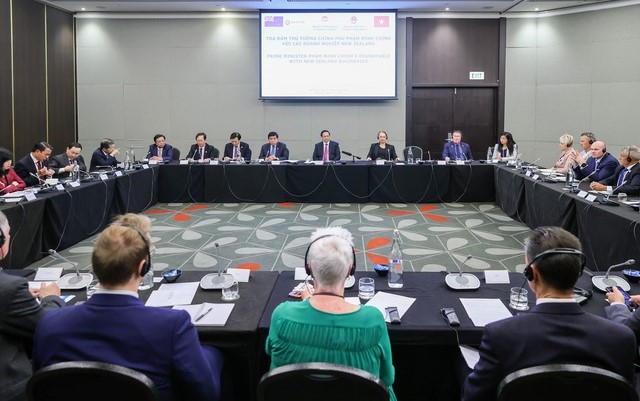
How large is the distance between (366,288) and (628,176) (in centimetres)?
468

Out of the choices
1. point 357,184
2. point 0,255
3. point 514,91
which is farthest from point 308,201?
point 0,255

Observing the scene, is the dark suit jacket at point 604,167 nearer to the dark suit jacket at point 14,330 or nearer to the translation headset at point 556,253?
the translation headset at point 556,253

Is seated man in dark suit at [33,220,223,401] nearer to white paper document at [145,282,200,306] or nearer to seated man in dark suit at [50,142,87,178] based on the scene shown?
white paper document at [145,282,200,306]

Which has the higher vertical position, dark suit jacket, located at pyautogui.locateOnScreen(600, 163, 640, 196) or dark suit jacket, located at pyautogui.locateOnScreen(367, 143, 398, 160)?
dark suit jacket, located at pyautogui.locateOnScreen(367, 143, 398, 160)

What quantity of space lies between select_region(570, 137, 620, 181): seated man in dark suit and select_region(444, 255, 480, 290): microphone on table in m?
4.72

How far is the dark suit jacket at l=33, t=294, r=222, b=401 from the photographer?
5.37ft

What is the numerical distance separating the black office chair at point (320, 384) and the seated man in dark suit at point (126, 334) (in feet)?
1.18

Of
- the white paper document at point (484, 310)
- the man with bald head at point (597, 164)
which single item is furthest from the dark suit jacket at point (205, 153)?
the white paper document at point (484, 310)

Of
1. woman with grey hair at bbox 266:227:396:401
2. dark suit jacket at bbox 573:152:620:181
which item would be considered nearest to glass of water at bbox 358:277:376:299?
woman with grey hair at bbox 266:227:396:401

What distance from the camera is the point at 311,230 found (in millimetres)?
6914

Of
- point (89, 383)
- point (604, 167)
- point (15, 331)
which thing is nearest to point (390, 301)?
point (89, 383)

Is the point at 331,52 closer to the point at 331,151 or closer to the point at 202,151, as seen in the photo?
the point at 331,151

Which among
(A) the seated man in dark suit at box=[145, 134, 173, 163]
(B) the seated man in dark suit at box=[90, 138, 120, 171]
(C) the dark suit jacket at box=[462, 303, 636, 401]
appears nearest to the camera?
(C) the dark suit jacket at box=[462, 303, 636, 401]

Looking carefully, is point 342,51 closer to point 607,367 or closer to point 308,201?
point 308,201
